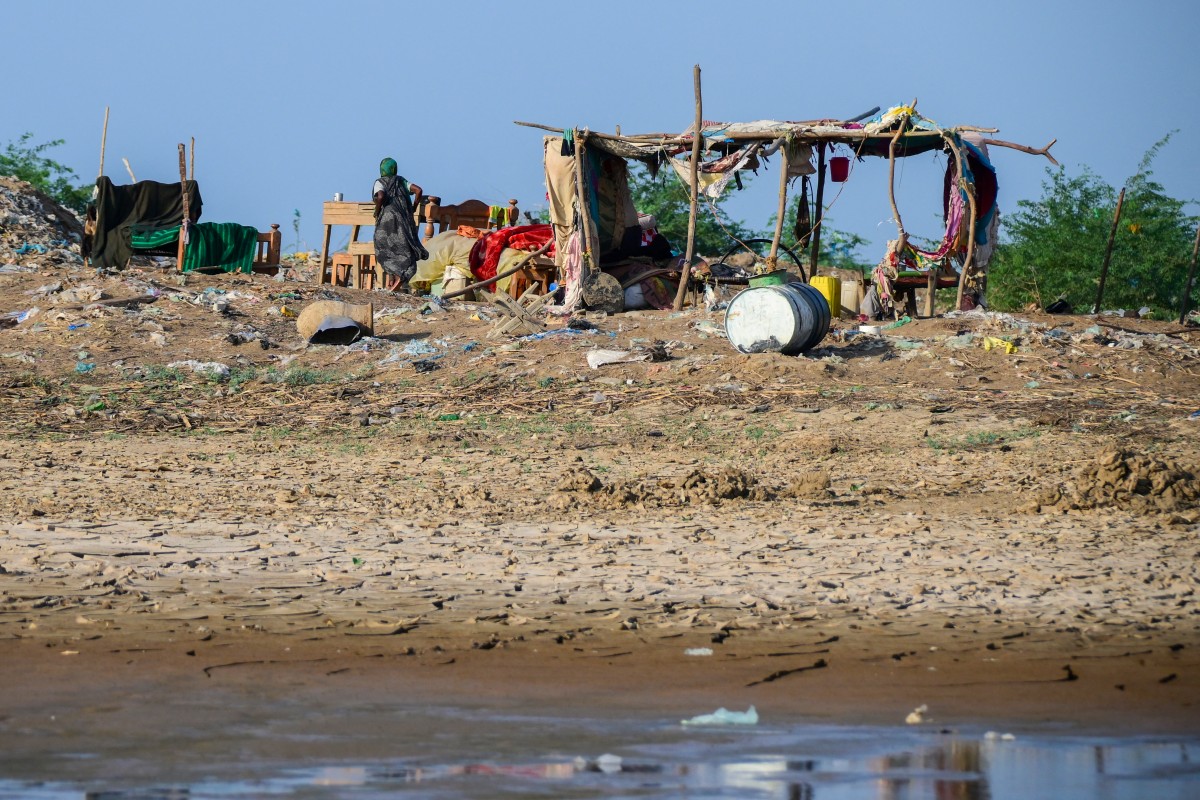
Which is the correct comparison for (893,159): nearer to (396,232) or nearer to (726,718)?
(396,232)

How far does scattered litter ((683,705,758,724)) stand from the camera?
363cm

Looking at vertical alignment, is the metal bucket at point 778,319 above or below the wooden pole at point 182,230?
below

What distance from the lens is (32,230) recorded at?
61.0 feet

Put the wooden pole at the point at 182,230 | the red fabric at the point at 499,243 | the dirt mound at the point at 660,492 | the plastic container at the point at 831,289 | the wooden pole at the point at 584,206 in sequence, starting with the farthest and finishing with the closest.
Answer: the wooden pole at the point at 182,230 < the red fabric at the point at 499,243 < the wooden pole at the point at 584,206 < the plastic container at the point at 831,289 < the dirt mound at the point at 660,492

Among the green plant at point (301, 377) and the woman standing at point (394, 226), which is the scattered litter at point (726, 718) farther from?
the woman standing at point (394, 226)

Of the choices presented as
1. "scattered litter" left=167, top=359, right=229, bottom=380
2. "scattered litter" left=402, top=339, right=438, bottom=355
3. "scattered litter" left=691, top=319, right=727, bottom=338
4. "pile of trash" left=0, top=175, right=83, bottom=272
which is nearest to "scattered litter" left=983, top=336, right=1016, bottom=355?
"scattered litter" left=691, top=319, right=727, bottom=338

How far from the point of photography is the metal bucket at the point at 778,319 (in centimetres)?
1037

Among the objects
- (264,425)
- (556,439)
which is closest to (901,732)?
(556,439)

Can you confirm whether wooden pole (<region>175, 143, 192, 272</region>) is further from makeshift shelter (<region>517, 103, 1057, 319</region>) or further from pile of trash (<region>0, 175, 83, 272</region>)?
makeshift shelter (<region>517, 103, 1057, 319</region>)

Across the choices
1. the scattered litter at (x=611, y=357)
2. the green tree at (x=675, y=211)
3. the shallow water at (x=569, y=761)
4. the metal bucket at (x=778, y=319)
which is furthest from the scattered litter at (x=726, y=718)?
the green tree at (x=675, y=211)

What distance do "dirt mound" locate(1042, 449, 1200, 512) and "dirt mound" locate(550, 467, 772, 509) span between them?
1.46 metres

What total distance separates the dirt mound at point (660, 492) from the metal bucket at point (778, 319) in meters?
3.73

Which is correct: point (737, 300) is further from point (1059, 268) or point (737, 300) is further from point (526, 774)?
point (1059, 268)

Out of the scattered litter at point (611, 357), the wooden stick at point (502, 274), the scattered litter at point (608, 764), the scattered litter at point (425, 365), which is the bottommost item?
the scattered litter at point (608, 764)
